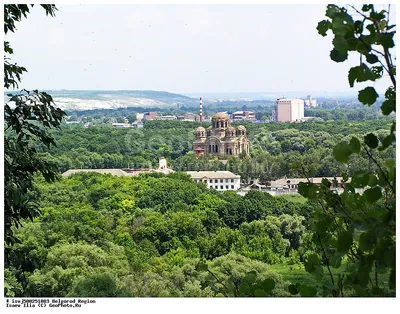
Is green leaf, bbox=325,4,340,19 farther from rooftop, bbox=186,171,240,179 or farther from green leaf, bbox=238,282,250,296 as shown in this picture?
rooftop, bbox=186,171,240,179

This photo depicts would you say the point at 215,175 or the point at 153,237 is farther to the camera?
the point at 215,175

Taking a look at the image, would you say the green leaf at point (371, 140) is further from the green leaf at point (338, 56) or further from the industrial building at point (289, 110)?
the industrial building at point (289, 110)

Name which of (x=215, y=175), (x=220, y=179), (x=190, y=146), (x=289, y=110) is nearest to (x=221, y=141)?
(x=190, y=146)

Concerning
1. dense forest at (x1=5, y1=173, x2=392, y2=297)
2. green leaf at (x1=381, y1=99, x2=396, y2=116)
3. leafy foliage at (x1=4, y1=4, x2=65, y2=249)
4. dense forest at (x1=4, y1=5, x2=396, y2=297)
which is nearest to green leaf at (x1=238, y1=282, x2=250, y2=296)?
dense forest at (x1=4, y1=5, x2=396, y2=297)

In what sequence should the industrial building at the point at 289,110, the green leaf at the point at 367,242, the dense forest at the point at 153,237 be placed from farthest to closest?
the industrial building at the point at 289,110
the dense forest at the point at 153,237
the green leaf at the point at 367,242

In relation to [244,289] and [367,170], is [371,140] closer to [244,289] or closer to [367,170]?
[367,170]

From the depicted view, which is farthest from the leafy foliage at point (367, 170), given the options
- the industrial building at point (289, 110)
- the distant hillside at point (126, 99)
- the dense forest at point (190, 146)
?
the distant hillside at point (126, 99)

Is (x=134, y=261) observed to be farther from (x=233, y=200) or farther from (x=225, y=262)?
(x=233, y=200)
